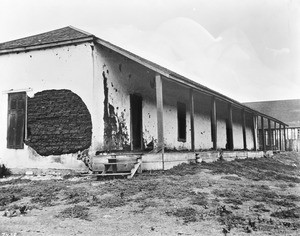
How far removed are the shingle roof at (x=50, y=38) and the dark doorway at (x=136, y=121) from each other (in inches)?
123

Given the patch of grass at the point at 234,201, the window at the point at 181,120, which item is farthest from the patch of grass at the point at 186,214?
the window at the point at 181,120

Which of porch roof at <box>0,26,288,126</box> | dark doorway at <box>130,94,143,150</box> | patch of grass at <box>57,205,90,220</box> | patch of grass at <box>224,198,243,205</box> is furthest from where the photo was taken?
dark doorway at <box>130,94,143,150</box>

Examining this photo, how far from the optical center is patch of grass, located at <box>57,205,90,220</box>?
5699mm

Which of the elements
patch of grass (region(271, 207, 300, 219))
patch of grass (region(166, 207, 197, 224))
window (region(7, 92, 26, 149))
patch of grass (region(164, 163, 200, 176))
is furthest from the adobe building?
patch of grass (region(271, 207, 300, 219))

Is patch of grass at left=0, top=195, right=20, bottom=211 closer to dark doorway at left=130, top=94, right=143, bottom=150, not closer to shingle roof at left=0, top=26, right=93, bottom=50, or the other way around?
shingle roof at left=0, top=26, right=93, bottom=50

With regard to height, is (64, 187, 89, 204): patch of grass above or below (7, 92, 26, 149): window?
below

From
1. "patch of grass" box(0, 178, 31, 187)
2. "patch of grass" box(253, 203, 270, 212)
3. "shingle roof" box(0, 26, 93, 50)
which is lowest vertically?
"patch of grass" box(253, 203, 270, 212)

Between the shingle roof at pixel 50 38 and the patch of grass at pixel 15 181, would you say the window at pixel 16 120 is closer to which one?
the patch of grass at pixel 15 181

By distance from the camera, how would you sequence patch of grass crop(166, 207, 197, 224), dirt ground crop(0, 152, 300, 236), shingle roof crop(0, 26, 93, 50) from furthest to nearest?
shingle roof crop(0, 26, 93, 50) < patch of grass crop(166, 207, 197, 224) < dirt ground crop(0, 152, 300, 236)

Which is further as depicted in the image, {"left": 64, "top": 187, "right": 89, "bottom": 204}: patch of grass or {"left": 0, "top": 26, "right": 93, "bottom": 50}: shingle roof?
{"left": 0, "top": 26, "right": 93, "bottom": 50}: shingle roof

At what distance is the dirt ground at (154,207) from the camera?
4.95 metres

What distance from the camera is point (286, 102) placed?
153 ft

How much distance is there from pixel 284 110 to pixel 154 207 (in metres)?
42.1

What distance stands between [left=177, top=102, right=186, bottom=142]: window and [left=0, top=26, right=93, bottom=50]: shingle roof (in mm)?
6486
